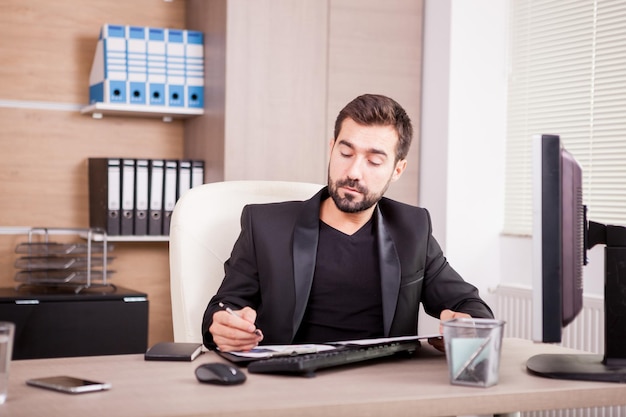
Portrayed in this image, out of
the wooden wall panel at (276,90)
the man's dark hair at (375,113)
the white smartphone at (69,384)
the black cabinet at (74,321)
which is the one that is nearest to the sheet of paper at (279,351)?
the white smartphone at (69,384)

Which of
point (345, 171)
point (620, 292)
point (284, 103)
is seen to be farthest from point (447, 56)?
point (620, 292)

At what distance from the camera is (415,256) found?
2.07 metres

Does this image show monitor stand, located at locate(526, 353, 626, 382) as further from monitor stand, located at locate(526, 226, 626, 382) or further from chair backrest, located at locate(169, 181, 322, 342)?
chair backrest, located at locate(169, 181, 322, 342)

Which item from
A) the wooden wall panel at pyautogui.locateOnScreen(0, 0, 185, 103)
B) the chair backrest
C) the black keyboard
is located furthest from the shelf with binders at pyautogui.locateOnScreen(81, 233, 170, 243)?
the black keyboard

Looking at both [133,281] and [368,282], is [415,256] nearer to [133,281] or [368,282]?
[368,282]

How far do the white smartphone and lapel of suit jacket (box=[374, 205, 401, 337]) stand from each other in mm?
827

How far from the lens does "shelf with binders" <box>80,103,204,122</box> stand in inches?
139

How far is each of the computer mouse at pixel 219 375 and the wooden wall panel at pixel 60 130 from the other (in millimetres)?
2551

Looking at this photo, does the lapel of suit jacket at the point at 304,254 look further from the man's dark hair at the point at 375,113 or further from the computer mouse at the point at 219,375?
the computer mouse at the point at 219,375

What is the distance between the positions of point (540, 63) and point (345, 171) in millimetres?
1944

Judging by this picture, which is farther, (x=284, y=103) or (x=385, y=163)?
(x=284, y=103)

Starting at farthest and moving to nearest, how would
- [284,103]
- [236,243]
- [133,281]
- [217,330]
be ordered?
1. [133,281]
2. [284,103]
3. [236,243]
4. [217,330]

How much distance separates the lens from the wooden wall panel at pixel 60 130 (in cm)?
368

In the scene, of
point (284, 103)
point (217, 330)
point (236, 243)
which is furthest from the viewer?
point (284, 103)
